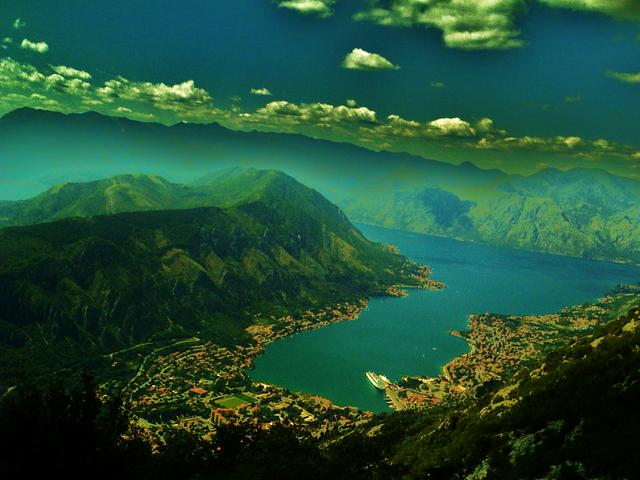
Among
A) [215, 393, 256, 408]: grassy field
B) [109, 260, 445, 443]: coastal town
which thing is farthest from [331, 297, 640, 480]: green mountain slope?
[215, 393, 256, 408]: grassy field

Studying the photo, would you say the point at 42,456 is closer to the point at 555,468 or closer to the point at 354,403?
the point at 555,468

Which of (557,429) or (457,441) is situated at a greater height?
(557,429)

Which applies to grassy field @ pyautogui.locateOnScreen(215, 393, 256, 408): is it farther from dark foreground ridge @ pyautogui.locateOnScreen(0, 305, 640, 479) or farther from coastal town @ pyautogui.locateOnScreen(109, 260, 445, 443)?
dark foreground ridge @ pyautogui.locateOnScreen(0, 305, 640, 479)

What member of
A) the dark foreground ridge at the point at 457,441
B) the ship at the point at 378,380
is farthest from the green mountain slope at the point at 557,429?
the ship at the point at 378,380

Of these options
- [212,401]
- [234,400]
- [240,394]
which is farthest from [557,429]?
[240,394]

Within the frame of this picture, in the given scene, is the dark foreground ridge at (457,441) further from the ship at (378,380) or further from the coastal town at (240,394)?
the ship at (378,380)

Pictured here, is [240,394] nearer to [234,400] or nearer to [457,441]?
[234,400]

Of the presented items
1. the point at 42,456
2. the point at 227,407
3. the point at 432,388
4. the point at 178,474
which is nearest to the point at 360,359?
the point at 432,388
